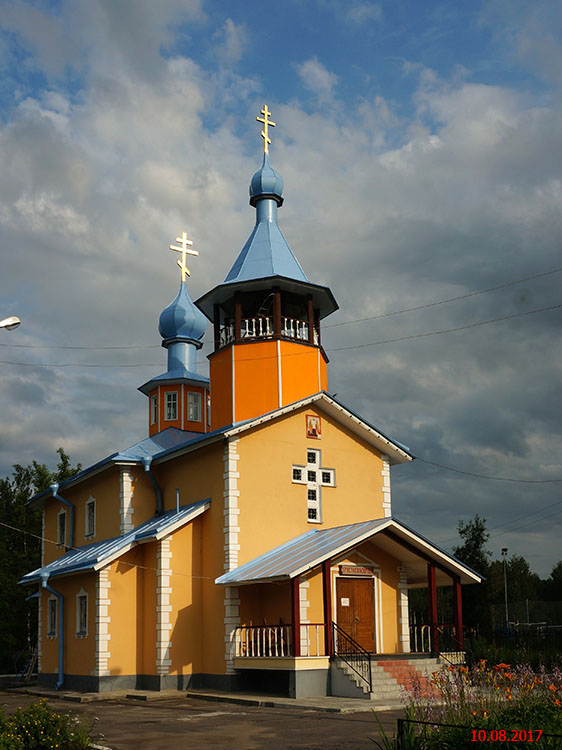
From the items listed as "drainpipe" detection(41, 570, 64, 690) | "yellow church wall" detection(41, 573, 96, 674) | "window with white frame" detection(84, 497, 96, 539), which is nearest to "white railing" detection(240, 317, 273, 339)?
"window with white frame" detection(84, 497, 96, 539)

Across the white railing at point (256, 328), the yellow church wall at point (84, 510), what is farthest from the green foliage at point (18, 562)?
the white railing at point (256, 328)

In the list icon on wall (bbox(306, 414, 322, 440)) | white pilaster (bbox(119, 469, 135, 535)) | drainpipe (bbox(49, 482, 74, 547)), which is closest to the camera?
icon on wall (bbox(306, 414, 322, 440))

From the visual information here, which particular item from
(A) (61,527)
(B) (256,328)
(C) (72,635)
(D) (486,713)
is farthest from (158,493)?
(D) (486,713)

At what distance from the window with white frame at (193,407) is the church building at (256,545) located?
167 inches

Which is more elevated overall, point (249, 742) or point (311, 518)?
point (311, 518)

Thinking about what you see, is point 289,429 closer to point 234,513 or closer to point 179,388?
point 234,513

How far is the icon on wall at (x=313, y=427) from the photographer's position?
2105cm

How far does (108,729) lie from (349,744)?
4.19 m

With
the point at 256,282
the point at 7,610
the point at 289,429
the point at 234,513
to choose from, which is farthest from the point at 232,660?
the point at 7,610

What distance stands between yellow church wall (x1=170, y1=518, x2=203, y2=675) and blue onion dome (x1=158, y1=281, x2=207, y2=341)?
10.6 meters

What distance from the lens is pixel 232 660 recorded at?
18.7 meters

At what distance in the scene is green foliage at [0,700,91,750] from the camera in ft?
30.6

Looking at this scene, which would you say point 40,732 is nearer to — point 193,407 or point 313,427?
point 313,427

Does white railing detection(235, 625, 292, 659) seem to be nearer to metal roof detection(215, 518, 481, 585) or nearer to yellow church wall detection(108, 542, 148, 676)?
metal roof detection(215, 518, 481, 585)
